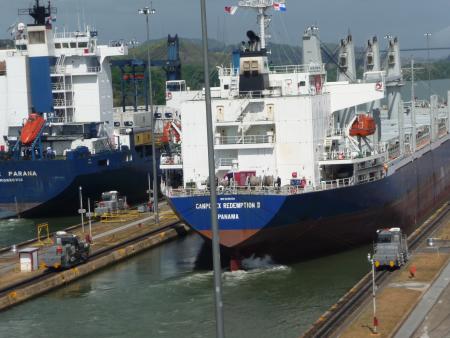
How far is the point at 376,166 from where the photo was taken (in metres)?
38.9

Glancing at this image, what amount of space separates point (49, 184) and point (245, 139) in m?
17.4

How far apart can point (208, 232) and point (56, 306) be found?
5.99m

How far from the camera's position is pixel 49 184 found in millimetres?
49719

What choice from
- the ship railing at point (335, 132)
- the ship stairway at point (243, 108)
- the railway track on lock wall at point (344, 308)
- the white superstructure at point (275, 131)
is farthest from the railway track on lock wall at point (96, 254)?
the railway track on lock wall at point (344, 308)

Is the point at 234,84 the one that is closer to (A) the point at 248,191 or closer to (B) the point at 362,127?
(B) the point at 362,127

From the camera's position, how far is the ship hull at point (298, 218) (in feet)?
105

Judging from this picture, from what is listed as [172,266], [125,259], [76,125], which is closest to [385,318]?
[172,266]

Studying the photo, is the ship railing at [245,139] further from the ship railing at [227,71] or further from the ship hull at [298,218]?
the ship railing at [227,71]

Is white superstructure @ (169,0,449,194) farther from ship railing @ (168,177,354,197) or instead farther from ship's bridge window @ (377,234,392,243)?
ship's bridge window @ (377,234,392,243)

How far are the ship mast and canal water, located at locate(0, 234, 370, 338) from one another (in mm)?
9569

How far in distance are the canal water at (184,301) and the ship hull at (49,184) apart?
13997 millimetres

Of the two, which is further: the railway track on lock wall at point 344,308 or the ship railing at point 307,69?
the ship railing at point 307,69

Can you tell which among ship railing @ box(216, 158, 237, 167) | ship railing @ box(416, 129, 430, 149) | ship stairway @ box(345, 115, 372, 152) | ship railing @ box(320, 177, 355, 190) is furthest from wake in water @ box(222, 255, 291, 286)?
ship railing @ box(416, 129, 430, 149)

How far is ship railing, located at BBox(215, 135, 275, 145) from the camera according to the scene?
35.2 metres
